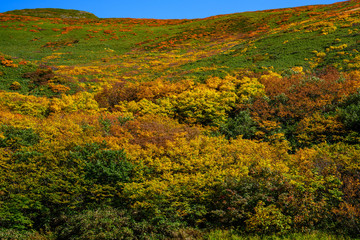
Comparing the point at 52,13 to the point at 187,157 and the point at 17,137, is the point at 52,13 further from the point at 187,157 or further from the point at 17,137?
the point at 187,157

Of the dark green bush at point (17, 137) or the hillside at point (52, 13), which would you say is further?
the hillside at point (52, 13)

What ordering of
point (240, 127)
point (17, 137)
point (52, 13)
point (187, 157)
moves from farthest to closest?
point (52, 13) < point (240, 127) < point (17, 137) < point (187, 157)

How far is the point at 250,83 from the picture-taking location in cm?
1888

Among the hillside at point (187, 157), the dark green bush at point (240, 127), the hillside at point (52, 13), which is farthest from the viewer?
the hillside at point (52, 13)

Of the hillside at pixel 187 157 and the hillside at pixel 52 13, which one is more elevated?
the hillside at pixel 52 13

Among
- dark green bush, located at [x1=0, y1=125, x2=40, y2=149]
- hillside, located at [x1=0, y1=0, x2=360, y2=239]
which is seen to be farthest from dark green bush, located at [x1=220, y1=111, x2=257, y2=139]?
dark green bush, located at [x1=0, y1=125, x2=40, y2=149]

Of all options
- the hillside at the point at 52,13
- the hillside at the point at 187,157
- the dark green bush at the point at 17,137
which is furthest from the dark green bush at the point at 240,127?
the hillside at the point at 52,13

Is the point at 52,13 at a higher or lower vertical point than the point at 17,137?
higher

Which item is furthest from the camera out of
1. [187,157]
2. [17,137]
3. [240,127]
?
[240,127]

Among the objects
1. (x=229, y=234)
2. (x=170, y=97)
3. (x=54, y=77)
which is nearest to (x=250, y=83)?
(x=170, y=97)

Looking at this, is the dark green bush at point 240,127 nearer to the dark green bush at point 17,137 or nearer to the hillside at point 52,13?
the dark green bush at point 17,137

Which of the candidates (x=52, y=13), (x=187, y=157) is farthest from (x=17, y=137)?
(x=52, y=13)

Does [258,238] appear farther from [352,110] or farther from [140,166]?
[352,110]

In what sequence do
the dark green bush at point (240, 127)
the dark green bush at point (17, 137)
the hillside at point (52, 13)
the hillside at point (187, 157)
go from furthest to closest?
the hillside at point (52, 13) → the dark green bush at point (240, 127) → the dark green bush at point (17, 137) → the hillside at point (187, 157)
